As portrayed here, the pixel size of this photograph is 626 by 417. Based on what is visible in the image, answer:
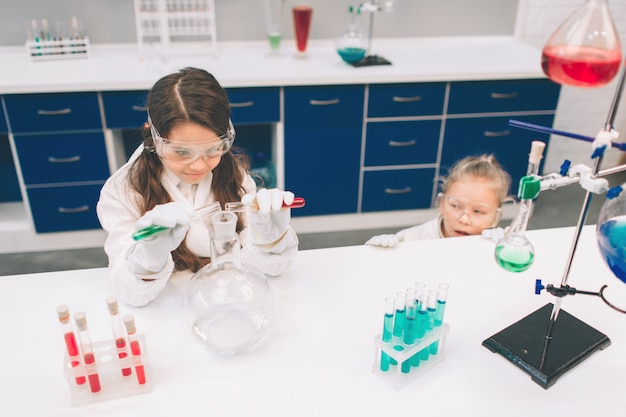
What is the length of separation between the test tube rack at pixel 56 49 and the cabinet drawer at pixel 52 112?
0.39 m

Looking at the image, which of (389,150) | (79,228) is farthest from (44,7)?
(389,150)

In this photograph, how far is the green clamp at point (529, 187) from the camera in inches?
40.8

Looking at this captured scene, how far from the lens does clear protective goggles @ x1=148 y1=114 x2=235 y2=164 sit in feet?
4.57

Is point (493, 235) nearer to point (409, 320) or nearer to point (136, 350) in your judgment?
point (409, 320)

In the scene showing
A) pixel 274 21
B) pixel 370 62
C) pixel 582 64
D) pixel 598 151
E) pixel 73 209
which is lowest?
pixel 73 209

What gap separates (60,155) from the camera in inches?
110

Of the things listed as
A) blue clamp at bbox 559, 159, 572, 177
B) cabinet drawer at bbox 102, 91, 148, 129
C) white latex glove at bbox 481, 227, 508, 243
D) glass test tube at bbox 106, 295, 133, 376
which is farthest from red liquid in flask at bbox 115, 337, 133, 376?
cabinet drawer at bbox 102, 91, 148, 129

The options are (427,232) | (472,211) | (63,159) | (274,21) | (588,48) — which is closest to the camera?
(588,48)

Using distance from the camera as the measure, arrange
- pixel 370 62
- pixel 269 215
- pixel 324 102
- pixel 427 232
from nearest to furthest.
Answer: pixel 269 215, pixel 427 232, pixel 324 102, pixel 370 62

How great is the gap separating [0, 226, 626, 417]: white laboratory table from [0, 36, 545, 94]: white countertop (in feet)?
4.78

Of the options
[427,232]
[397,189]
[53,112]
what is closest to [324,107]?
[397,189]

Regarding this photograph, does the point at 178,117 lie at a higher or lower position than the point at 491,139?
higher

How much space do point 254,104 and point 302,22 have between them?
23.0 inches

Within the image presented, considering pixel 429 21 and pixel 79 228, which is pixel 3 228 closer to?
pixel 79 228
